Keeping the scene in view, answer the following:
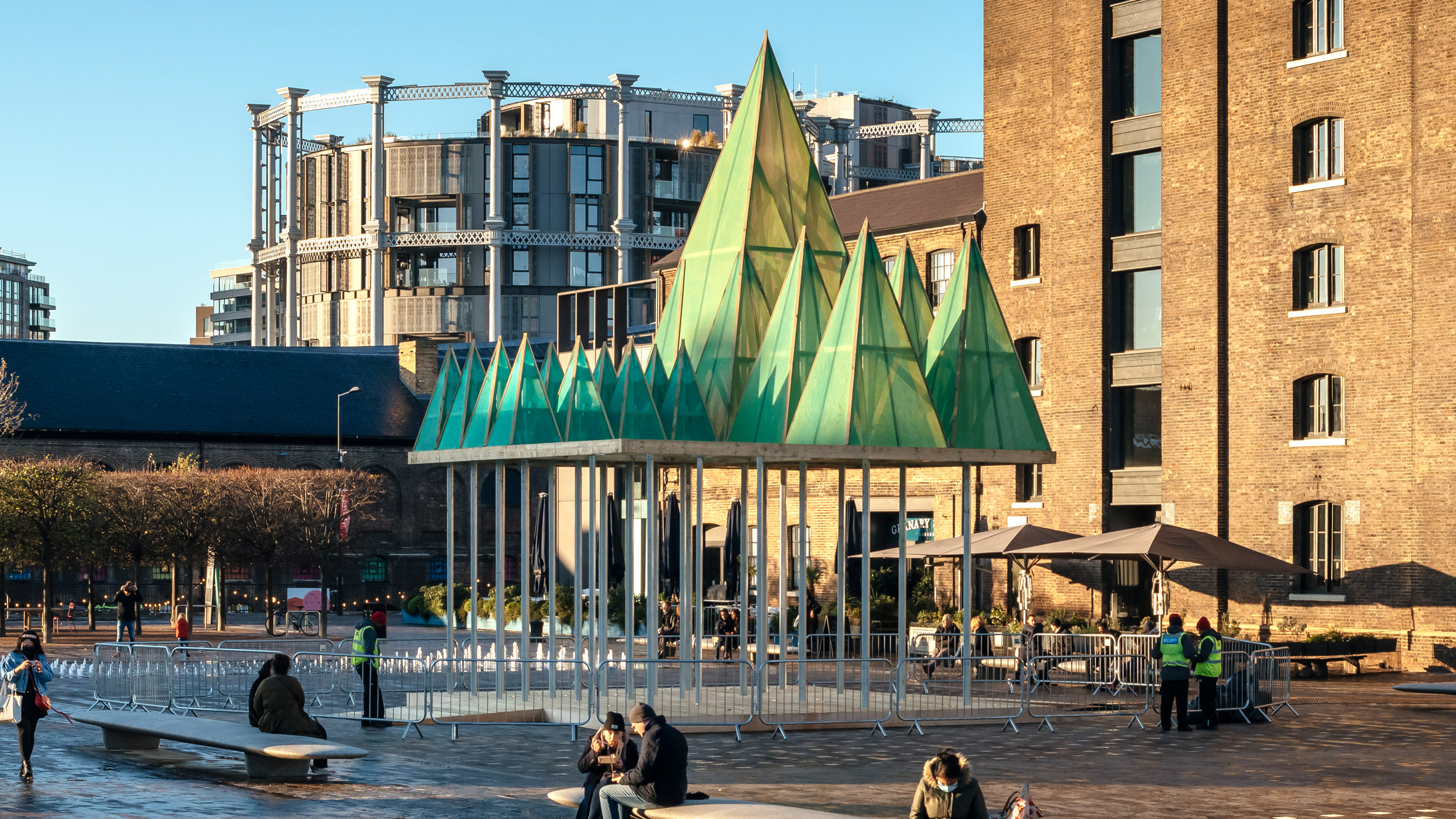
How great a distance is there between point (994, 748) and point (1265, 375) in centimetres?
2006

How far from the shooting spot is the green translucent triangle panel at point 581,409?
23219mm

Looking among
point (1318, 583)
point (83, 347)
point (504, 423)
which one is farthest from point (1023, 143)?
point (83, 347)

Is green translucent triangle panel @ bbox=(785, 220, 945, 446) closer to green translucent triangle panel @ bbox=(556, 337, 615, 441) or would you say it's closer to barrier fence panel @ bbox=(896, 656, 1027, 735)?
green translucent triangle panel @ bbox=(556, 337, 615, 441)

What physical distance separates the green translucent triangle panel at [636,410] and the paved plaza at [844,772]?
13.0 feet

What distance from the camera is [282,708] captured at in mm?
18781

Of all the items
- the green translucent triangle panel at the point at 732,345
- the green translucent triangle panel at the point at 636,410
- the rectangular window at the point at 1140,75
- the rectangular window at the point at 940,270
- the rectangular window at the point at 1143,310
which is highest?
the rectangular window at the point at 1140,75

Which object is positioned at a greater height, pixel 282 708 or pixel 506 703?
pixel 282 708

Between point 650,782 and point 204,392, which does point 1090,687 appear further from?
point 204,392

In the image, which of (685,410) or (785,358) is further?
(685,410)

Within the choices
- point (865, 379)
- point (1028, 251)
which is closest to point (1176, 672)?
point (865, 379)

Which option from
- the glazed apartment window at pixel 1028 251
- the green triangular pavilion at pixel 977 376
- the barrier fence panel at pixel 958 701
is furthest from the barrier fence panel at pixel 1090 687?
the glazed apartment window at pixel 1028 251

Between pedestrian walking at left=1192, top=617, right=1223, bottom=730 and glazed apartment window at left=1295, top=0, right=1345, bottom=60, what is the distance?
718 inches

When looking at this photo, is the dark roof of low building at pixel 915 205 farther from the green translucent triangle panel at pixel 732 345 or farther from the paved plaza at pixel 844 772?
the paved plaza at pixel 844 772

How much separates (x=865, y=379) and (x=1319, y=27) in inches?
779
